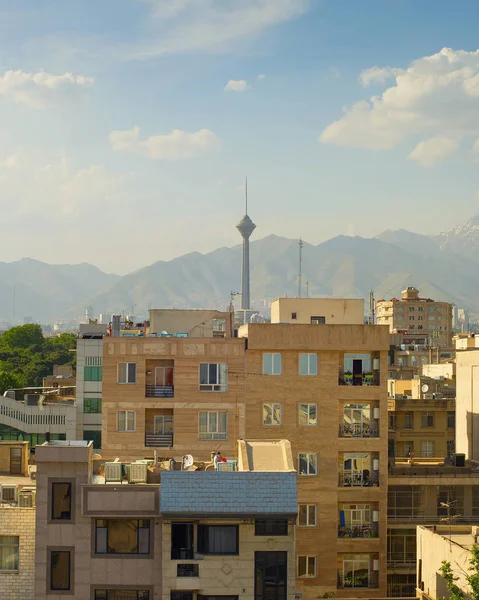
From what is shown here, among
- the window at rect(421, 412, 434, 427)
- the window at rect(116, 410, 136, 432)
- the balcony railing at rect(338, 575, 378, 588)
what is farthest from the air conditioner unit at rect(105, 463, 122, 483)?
the window at rect(421, 412, 434, 427)

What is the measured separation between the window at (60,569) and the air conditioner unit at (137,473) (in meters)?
2.67

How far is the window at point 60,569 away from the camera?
2591 cm

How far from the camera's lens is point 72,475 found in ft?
85.4

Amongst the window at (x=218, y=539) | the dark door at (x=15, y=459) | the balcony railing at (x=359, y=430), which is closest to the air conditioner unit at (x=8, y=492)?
the dark door at (x=15, y=459)

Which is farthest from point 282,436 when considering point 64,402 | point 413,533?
point 64,402

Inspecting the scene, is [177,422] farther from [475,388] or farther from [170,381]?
[475,388]

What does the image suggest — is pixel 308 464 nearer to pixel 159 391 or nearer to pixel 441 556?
pixel 159 391

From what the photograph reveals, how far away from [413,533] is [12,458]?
1541 cm

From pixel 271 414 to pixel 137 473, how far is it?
9409 mm

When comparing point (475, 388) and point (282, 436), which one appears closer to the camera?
point (282, 436)

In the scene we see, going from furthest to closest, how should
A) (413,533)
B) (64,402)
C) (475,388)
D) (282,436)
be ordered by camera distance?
1. (64,402)
2. (475,388)
3. (413,533)
4. (282,436)

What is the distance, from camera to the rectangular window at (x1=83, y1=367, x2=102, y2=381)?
49.7 meters

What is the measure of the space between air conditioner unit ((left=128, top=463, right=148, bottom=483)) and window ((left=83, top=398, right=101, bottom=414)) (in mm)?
24532

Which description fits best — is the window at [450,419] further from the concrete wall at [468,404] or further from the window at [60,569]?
the window at [60,569]
